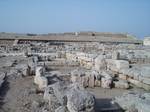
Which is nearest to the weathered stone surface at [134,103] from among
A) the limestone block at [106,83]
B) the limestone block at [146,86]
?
the limestone block at [106,83]

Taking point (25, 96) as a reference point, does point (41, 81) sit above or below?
above

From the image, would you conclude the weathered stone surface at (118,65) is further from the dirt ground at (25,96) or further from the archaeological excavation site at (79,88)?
the dirt ground at (25,96)

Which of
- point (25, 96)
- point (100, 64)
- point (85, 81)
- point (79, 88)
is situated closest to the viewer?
point (79, 88)

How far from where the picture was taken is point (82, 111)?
18.1 ft

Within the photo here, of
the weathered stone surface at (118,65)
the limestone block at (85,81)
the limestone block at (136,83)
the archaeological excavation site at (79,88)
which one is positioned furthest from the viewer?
the weathered stone surface at (118,65)

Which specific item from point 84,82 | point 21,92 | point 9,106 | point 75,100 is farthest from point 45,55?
point 75,100

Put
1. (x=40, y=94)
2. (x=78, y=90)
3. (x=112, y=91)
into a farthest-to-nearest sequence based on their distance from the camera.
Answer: (x=112, y=91), (x=40, y=94), (x=78, y=90)

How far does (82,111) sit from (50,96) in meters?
1.74

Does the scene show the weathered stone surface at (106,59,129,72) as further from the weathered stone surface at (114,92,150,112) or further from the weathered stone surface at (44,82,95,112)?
the weathered stone surface at (44,82,95,112)

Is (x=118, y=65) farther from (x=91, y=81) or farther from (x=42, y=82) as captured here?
(x=42, y=82)

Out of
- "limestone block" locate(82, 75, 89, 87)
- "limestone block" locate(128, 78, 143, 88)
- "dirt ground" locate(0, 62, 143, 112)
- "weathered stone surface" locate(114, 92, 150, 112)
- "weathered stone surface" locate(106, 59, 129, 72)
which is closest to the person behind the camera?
"weathered stone surface" locate(114, 92, 150, 112)

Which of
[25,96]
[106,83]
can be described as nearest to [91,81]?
[106,83]

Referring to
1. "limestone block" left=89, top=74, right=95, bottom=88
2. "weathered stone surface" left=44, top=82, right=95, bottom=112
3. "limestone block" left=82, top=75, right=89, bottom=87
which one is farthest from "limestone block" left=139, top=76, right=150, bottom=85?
"weathered stone surface" left=44, top=82, right=95, bottom=112

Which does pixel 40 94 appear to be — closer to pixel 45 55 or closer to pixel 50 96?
pixel 50 96
